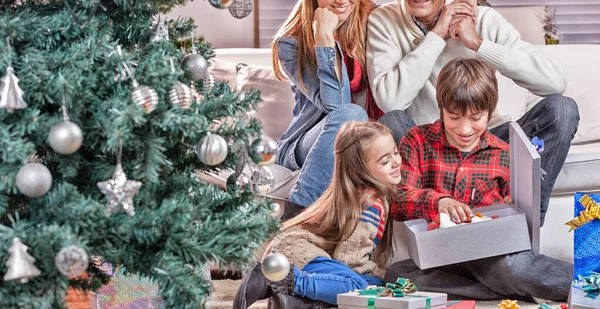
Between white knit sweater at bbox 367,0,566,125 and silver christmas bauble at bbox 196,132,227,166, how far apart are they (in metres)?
1.16

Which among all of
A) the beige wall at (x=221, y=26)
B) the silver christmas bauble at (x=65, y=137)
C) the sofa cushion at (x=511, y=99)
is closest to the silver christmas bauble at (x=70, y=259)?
the silver christmas bauble at (x=65, y=137)

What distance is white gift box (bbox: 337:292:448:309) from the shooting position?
1.71m

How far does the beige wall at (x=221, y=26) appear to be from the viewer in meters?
4.06

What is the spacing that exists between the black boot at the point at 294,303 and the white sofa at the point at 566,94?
318 millimetres

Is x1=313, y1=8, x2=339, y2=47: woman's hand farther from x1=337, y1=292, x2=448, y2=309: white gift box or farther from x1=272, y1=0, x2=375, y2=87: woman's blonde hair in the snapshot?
x1=337, y1=292, x2=448, y2=309: white gift box

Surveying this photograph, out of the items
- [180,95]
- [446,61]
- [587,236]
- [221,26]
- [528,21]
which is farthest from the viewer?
[221,26]

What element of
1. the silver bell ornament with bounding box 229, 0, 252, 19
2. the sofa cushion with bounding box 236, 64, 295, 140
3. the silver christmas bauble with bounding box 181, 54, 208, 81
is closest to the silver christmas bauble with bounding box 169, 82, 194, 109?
the silver christmas bauble with bounding box 181, 54, 208, 81

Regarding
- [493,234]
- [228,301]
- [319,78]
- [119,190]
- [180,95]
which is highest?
[180,95]

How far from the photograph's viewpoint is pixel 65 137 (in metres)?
1.12

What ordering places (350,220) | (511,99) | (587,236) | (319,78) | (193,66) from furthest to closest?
1. (511,99)
2. (319,78)
3. (350,220)
4. (587,236)
5. (193,66)

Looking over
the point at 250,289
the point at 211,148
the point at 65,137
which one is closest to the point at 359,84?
the point at 250,289

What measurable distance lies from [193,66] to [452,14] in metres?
1.22

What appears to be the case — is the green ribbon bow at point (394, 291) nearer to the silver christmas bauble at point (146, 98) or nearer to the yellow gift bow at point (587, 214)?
the yellow gift bow at point (587, 214)

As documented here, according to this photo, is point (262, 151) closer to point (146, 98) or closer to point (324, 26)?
point (146, 98)
